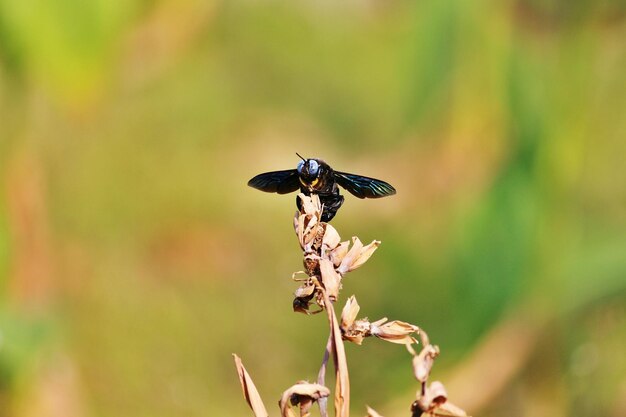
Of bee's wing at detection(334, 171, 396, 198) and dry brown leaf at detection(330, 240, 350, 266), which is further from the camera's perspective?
bee's wing at detection(334, 171, 396, 198)

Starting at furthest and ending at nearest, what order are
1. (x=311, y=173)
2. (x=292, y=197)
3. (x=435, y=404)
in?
(x=292, y=197) < (x=311, y=173) < (x=435, y=404)

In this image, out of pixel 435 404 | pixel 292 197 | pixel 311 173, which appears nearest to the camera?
pixel 435 404

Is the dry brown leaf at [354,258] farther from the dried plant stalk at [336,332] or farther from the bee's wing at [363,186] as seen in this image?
the bee's wing at [363,186]

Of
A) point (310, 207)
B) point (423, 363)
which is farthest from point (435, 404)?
point (310, 207)

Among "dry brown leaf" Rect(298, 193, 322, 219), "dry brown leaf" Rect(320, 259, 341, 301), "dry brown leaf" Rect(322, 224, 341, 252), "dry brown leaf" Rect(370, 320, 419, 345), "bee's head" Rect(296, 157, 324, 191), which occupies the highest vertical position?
"bee's head" Rect(296, 157, 324, 191)

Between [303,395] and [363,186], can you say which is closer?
[303,395]

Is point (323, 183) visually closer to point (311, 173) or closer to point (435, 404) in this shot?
point (311, 173)

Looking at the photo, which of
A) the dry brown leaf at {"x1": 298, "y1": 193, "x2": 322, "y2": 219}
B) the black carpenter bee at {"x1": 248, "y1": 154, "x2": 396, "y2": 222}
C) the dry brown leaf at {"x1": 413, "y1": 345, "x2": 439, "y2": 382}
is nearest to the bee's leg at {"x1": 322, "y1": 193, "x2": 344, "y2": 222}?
the black carpenter bee at {"x1": 248, "y1": 154, "x2": 396, "y2": 222}

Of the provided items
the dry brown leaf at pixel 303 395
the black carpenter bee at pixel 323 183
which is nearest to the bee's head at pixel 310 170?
the black carpenter bee at pixel 323 183

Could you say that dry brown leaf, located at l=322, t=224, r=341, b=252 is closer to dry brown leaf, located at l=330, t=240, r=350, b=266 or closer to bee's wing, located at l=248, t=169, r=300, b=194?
dry brown leaf, located at l=330, t=240, r=350, b=266
